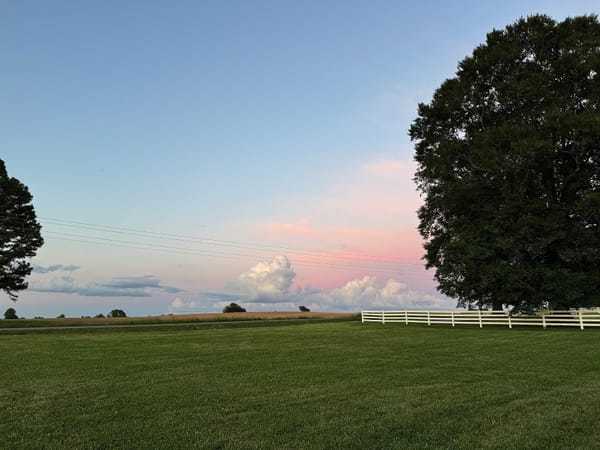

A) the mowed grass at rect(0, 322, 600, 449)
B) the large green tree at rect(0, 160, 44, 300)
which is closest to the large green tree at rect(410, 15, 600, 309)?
the mowed grass at rect(0, 322, 600, 449)

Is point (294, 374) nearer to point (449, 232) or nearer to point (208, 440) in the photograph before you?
point (208, 440)

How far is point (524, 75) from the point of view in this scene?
29141 millimetres

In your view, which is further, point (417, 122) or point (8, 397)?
point (417, 122)

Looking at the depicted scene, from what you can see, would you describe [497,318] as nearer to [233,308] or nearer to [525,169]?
[525,169]

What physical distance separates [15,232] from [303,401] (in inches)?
1635

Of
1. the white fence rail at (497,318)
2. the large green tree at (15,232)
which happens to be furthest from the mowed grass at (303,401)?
the large green tree at (15,232)

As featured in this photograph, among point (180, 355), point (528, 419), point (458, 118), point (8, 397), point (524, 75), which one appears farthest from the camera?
point (458, 118)

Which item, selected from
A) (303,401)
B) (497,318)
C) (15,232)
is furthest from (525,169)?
(15,232)

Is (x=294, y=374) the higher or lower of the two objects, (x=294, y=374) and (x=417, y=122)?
the lower

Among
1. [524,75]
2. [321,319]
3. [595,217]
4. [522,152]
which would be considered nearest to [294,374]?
[522,152]

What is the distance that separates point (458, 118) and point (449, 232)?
800 centimetres

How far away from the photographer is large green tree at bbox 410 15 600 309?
26875 millimetres

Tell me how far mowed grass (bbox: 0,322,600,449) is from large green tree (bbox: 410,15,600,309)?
48.2ft

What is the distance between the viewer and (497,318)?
29.4m
